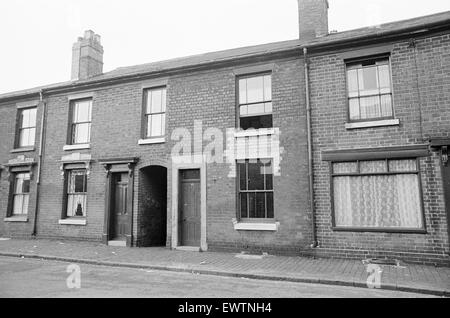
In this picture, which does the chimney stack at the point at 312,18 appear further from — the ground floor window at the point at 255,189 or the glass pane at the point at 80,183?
the glass pane at the point at 80,183

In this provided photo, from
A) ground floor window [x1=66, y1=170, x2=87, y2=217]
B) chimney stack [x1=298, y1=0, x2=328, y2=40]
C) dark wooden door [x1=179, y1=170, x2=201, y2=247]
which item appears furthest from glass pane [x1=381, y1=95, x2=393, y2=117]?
ground floor window [x1=66, y1=170, x2=87, y2=217]

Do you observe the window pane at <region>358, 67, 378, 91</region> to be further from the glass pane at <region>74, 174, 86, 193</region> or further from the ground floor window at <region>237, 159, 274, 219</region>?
the glass pane at <region>74, 174, 86, 193</region>

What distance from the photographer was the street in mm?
6328

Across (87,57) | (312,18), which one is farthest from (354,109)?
(87,57)

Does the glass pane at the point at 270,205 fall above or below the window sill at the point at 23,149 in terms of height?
below

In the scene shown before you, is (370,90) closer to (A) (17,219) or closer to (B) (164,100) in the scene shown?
(B) (164,100)

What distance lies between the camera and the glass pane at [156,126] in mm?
12625

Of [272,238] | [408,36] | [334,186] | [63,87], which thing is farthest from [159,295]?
[63,87]

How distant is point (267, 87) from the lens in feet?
36.9

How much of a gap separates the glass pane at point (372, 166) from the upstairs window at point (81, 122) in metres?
10.7

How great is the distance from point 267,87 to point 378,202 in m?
5.09

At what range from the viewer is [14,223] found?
14.5m

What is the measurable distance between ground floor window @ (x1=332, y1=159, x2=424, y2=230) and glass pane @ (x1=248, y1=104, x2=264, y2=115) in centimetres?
307

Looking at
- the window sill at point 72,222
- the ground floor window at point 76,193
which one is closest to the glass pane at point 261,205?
the window sill at point 72,222
